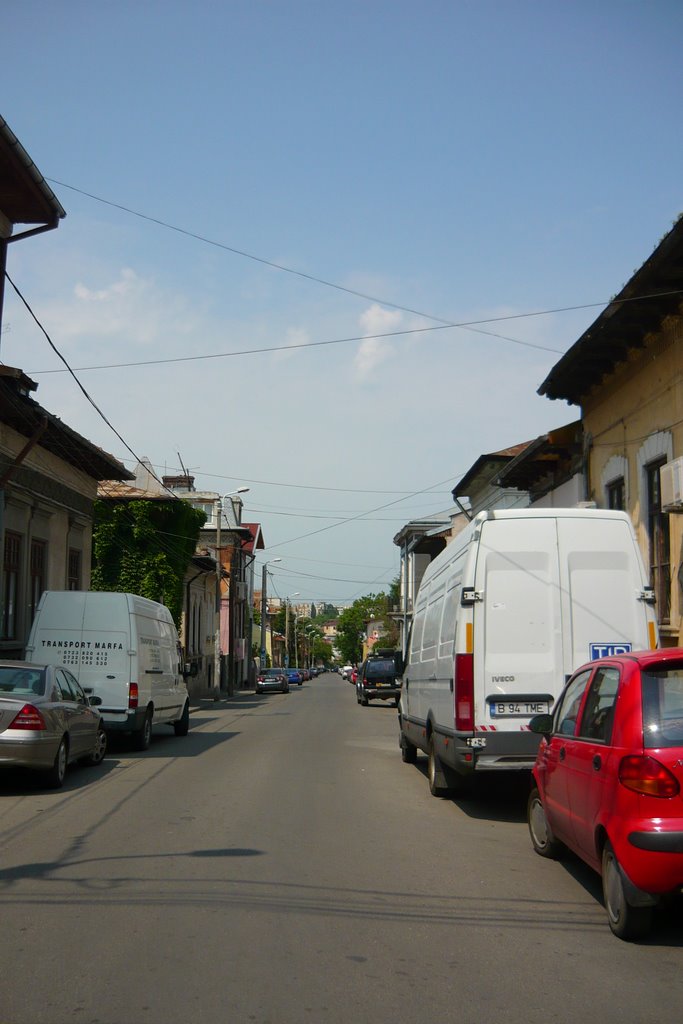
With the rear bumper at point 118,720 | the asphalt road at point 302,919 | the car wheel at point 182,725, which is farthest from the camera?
the car wheel at point 182,725

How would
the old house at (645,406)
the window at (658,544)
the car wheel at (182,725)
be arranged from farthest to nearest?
1. the car wheel at (182,725)
2. the window at (658,544)
3. the old house at (645,406)

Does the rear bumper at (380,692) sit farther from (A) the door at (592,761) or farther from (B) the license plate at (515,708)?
(A) the door at (592,761)

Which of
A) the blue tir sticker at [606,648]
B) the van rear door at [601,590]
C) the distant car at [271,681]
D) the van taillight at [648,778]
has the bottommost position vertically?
the distant car at [271,681]

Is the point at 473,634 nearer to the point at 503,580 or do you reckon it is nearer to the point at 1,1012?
the point at 503,580

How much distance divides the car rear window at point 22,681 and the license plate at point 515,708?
5.38m

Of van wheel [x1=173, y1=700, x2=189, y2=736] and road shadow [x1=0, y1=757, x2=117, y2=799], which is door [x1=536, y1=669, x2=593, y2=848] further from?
van wheel [x1=173, y1=700, x2=189, y2=736]

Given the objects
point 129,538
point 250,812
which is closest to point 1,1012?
point 250,812

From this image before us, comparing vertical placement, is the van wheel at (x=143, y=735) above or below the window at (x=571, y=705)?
below

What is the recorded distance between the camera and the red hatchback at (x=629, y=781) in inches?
222

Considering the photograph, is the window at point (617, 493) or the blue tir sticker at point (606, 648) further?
the window at point (617, 493)

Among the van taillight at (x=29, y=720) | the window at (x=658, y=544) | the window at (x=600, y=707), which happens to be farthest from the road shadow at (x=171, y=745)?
the window at (x=600, y=707)

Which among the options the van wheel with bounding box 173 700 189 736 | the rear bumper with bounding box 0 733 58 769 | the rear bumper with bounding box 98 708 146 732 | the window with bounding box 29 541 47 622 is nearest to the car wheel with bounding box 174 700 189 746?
the van wheel with bounding box 173 700 189 736

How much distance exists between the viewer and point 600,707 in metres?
6.69

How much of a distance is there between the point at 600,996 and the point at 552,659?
5.21m
